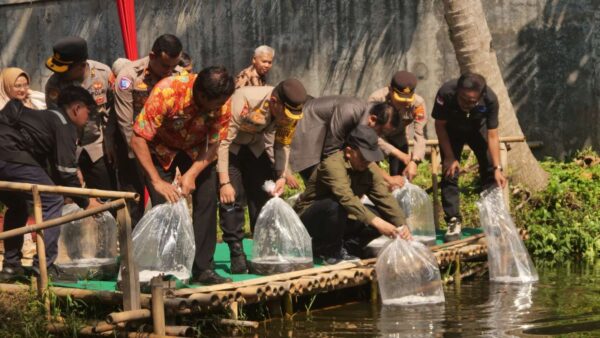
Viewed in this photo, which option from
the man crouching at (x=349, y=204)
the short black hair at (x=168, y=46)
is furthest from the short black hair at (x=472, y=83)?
the short black hair at (x=168, y=46)

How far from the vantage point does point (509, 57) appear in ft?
44.4

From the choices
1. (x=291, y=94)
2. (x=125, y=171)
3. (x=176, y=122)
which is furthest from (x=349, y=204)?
(x=125, y=171)

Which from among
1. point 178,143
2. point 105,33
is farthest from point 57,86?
point 105,33

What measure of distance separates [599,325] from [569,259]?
3.71 m

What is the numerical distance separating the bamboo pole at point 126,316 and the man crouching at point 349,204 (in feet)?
6.95

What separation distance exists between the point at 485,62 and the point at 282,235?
4722 millimetres

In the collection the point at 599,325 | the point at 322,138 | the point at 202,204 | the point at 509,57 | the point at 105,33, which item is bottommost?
the point at 599,325

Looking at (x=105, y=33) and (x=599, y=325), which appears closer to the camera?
(x=599, y=325)

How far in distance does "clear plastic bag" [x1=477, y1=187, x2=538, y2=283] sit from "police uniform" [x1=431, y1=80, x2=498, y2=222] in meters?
0.53

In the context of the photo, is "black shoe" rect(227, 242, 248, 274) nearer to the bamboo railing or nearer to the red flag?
the bamboo railing

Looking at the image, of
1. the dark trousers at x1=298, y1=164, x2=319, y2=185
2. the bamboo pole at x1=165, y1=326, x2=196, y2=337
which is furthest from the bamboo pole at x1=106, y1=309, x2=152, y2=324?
the dark trousers at x1=298, y1=164, x2=319, y2=185

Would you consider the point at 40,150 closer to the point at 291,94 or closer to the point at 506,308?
the point at 291,94

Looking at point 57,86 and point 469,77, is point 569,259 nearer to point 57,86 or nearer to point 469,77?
point 469,77

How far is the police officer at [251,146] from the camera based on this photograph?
820cm
